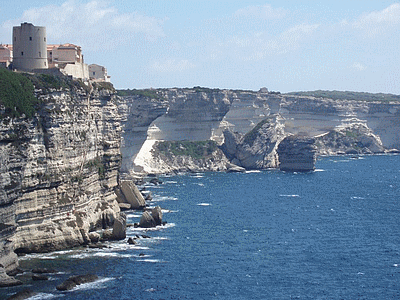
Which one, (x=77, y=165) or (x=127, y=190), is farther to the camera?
(x=127, y=190)

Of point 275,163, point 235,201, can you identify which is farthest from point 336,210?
point 275,163

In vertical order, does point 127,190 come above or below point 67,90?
below

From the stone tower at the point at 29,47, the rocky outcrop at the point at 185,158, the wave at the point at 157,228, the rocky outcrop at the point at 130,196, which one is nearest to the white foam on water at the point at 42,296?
the wave at the point at 157,228

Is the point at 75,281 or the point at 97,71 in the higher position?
the point at 97,71

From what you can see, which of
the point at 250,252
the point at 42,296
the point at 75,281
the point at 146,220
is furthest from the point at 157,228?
the point at 42,296

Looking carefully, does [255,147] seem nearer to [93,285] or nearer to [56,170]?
[56,170]

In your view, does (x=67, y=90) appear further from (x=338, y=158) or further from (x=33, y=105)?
(x=338, y=158)

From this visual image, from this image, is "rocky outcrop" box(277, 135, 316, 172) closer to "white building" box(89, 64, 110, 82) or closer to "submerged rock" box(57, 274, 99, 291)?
"white building" box(89, 64, 110, 82)

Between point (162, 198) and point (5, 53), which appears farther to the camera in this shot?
point (162, 198)

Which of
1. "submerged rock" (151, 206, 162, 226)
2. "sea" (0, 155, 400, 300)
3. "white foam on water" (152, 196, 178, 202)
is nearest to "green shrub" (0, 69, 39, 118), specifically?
"sea" (0, 155, 400, 300)
